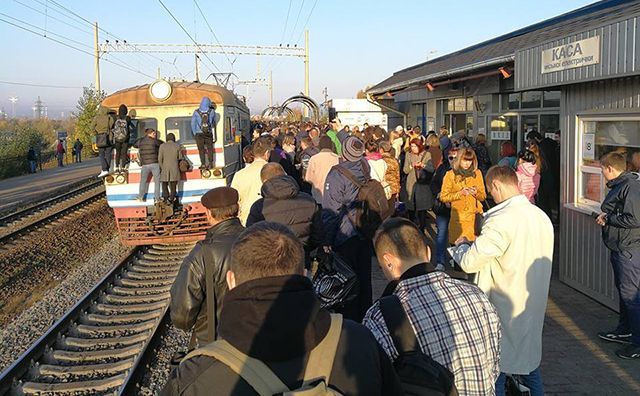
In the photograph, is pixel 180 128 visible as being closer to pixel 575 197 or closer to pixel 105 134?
pixel 105 134

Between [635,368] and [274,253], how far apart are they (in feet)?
15.1

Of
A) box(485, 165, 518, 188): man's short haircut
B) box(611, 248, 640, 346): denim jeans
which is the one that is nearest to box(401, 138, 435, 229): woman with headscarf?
box(611, 248, 640, 346): denim jeans

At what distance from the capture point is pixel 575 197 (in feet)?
25.1

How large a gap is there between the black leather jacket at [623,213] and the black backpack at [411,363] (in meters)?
3.69

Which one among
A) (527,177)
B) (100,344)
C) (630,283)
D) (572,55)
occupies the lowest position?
(100,344)

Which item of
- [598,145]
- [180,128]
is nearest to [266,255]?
[598,145]

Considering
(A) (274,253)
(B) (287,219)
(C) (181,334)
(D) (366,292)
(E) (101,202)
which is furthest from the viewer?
(E) (101,202)

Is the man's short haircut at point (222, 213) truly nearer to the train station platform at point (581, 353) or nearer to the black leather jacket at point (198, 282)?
the black leather jacket at point (198, 282)

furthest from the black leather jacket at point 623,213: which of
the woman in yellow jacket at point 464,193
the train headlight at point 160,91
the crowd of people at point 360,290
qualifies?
the train headlight at point 160,91

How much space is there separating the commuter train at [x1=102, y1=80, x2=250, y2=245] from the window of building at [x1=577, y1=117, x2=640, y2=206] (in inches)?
259

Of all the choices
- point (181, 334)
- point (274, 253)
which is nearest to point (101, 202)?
point (181, 334)

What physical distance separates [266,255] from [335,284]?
9.53 feet

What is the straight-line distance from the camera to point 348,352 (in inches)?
80.8

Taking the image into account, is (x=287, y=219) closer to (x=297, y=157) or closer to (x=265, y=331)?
(x=265, y=331)
